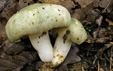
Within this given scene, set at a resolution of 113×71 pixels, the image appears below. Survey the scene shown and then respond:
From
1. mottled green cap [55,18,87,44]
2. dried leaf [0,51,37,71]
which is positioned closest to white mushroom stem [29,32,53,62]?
dried leaf [0,51,37,71]

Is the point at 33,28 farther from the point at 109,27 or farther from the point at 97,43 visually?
the point at 109,27

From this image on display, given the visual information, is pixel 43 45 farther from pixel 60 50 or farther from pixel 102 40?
pixel 102 40

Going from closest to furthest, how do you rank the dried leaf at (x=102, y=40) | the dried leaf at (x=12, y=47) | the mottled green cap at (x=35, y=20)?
the mottled green cap at (x=35, y=20) → the dried leaf at (x=12, y=47) → the dried leaf at (x=102, y=40)

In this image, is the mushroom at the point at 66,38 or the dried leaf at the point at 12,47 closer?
the mushroom at the point at 66,38

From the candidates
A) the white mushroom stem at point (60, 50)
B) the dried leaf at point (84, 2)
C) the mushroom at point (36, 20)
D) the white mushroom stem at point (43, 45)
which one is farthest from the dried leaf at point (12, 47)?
the dried leaf at point (84, 2)

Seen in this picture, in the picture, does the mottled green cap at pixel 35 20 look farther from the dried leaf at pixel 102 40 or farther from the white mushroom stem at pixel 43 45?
the dried leaf at pixel 102 40

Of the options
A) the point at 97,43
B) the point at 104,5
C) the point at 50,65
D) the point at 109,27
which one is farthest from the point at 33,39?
the point at 104,5

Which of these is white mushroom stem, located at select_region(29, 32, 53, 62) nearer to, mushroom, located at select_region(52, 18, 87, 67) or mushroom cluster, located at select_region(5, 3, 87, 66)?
mushroom cluster, located at select_region(5, 3, 87, 66)
